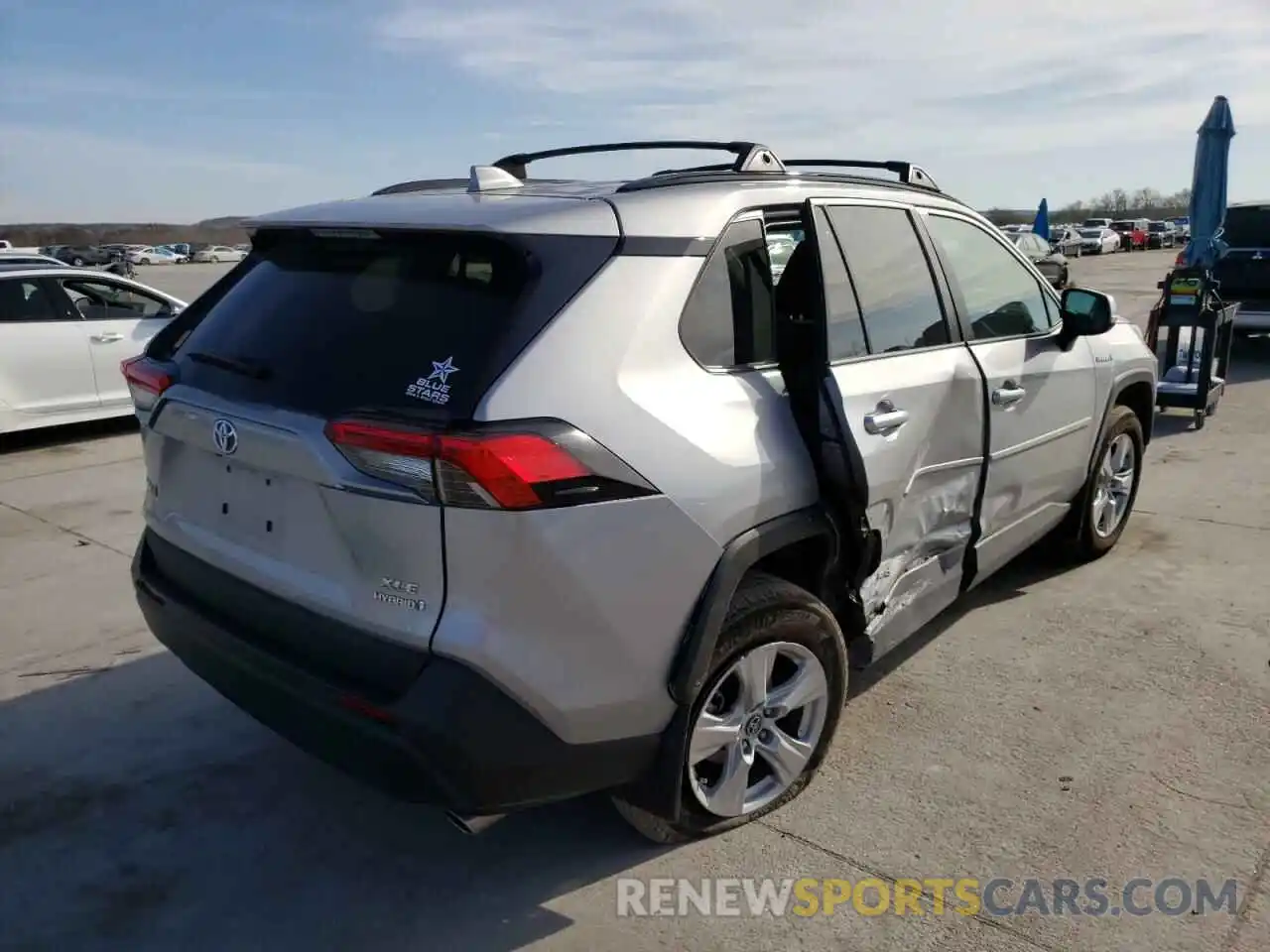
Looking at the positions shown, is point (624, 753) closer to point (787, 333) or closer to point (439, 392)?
point (439, 392)

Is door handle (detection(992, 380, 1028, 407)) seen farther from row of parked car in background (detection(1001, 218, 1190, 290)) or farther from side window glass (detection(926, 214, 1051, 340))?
row of parked car in background (detection(1001, 218, 1190, 290))

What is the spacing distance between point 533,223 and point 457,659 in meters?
1.05

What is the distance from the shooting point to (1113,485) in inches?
209

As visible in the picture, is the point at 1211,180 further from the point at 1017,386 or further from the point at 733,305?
the point at 733,305

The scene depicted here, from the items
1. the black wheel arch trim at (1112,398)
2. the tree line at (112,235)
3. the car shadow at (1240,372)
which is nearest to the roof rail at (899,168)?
the black wheel arch trim at (1112,398)

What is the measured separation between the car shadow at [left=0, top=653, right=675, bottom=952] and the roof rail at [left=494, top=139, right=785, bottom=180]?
79.6 inches

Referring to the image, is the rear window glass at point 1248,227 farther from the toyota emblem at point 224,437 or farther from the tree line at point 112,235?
the tree line at point 112,235

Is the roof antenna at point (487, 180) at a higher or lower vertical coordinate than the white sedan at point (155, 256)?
higher

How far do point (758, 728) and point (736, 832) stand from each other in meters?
0.33


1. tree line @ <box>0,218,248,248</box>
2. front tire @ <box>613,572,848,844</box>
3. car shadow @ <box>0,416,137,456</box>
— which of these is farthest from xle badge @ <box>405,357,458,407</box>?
tree line @ <box>0,218,248,248</box>

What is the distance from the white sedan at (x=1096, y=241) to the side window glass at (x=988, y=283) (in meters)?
47.1

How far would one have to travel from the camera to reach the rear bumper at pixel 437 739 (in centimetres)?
226

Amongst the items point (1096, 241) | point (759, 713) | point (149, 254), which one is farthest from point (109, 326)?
point (149, 254)

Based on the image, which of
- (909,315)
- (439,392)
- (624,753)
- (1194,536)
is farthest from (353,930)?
(1194,536)
